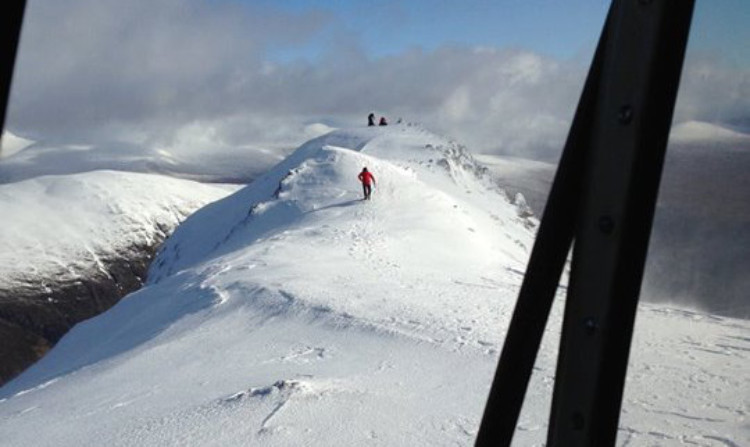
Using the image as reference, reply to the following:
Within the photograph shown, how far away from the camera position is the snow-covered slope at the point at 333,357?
3.21 metres

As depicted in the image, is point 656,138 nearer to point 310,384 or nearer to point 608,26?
point 608,26

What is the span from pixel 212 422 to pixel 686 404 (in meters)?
6.39

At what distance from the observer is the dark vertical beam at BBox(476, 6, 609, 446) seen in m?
1.86

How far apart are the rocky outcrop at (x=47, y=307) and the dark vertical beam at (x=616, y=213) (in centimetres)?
16762

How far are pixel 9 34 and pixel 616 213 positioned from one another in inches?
54.5

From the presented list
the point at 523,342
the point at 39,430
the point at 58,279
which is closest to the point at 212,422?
the point at 39,430

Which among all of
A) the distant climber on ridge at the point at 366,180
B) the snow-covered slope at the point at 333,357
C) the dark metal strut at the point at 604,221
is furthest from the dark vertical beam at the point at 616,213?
the distant climber on ridge at the point at 366,180

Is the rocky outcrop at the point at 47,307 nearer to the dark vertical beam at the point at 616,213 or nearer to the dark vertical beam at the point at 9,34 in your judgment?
the dark vertical beam at the point at 9,34

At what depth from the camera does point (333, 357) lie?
11.4m

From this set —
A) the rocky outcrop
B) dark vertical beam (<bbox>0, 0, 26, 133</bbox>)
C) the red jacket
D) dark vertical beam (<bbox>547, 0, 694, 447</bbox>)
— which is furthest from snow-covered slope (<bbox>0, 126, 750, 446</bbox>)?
the rocky outcrop

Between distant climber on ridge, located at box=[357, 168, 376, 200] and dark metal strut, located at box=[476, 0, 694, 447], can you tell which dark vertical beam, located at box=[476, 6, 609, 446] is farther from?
distant climber on ridge, located at box=[357, 168, 376, 200]

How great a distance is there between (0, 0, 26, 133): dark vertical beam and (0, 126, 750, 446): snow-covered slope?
1.76 metres

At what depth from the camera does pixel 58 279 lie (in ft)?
618

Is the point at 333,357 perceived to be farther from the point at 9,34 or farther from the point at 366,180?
the point at 366,180
